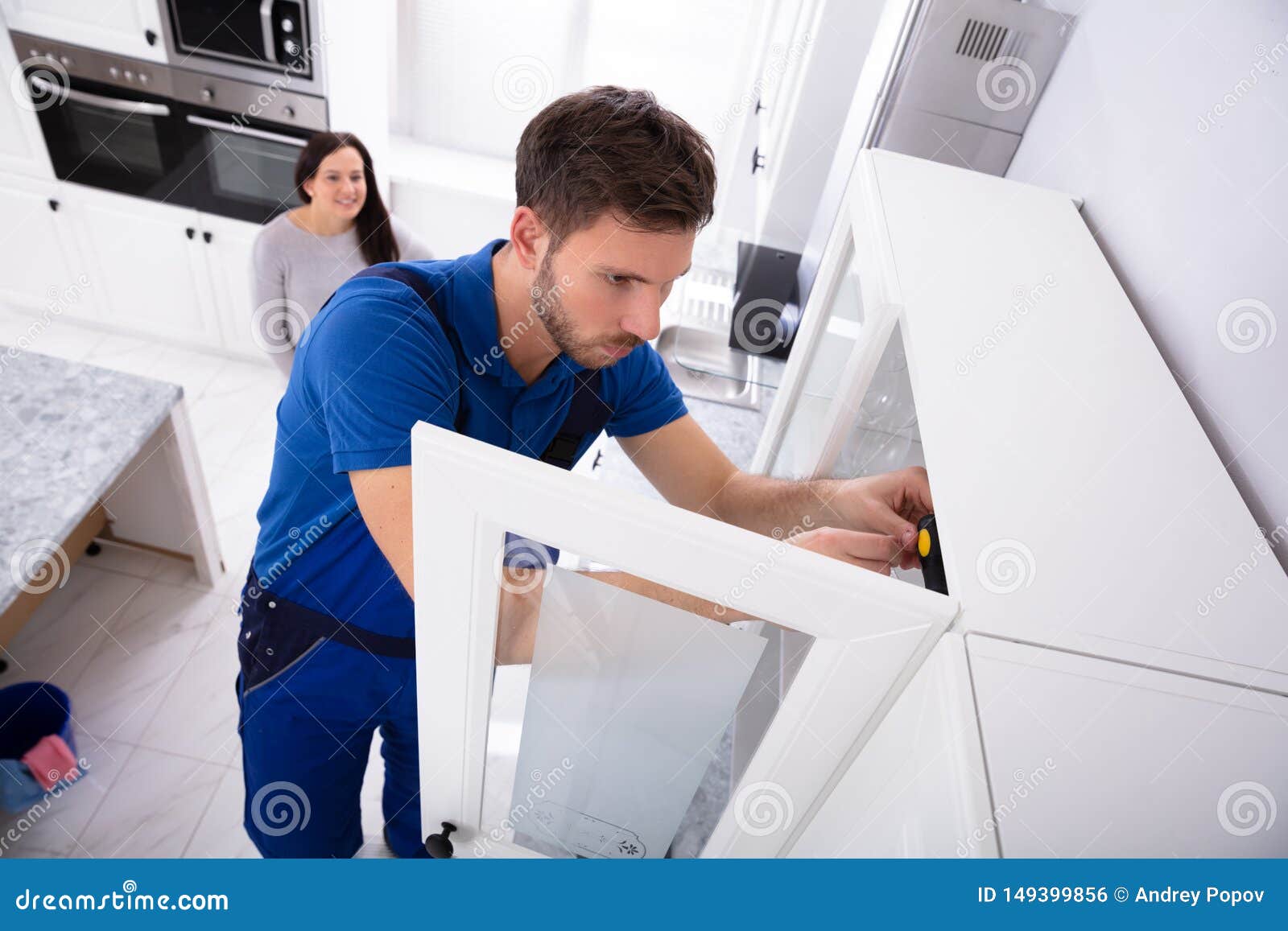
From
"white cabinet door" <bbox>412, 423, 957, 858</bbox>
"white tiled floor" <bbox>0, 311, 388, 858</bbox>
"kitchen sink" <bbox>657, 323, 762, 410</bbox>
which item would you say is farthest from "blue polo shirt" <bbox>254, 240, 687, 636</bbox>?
"white tiled floor" <bbox>0, 311, 388, 858</bbox>

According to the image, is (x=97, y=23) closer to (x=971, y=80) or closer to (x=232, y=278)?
(x=232, y=278)

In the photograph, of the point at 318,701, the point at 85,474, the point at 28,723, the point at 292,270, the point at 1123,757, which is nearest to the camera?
the point at 1123,757

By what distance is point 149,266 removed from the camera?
3086mm

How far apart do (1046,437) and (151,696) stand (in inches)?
91.8

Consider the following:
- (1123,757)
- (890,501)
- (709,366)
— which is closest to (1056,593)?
(1123,757)

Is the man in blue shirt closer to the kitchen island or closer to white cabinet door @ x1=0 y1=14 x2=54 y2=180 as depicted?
the kitchen island

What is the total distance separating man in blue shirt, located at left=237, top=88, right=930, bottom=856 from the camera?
0.89 metres

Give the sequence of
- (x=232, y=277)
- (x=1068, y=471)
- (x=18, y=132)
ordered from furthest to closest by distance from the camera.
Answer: (x=232, y=277), (x=18, y=132), (x=1068, y=471)

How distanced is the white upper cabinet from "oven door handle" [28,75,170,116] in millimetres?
2788

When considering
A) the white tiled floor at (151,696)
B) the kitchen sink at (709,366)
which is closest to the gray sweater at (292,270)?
the white tiled floor at (151,696)

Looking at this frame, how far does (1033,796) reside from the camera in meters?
0.47

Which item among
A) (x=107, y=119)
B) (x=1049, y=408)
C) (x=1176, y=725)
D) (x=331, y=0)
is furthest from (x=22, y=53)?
(x=1176, y=725)

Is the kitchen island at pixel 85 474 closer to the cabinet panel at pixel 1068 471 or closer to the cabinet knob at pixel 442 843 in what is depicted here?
the cabinet knob at pixel 442 843

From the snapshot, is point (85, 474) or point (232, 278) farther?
point (232, 278)
